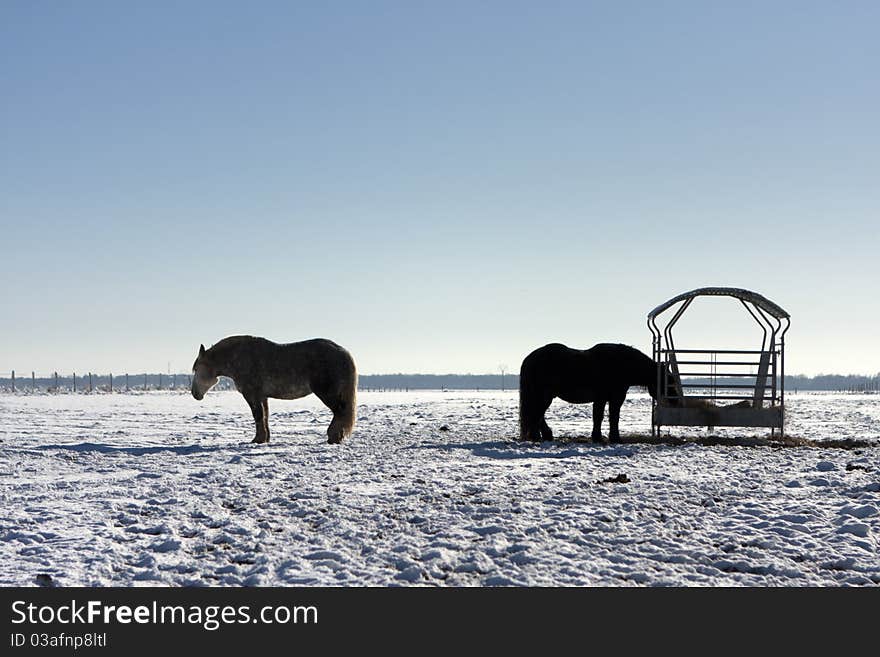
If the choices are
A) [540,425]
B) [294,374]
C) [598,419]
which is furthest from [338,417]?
[598,419]

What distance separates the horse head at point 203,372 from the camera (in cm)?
1867

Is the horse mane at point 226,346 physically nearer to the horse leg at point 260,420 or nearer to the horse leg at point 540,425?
the horse leg at point 260,420

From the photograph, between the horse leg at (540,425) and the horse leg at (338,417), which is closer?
the horse leg at (338,417)

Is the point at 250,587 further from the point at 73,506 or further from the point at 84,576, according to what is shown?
the point at 73,506

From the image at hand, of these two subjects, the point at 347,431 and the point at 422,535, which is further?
the point at 347,431

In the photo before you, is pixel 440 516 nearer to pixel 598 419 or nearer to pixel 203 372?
pixel 598 419

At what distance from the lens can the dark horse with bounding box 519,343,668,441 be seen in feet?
56.5

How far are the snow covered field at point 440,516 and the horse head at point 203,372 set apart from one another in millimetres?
3315

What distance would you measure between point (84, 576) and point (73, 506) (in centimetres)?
298

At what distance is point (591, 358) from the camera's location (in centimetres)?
1738

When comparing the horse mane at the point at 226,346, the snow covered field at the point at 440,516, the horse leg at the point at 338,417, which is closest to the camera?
the snow covered field at the point at 440,516

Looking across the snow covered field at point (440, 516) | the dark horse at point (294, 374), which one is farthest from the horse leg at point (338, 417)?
the snow covered field at point (440, 516)
